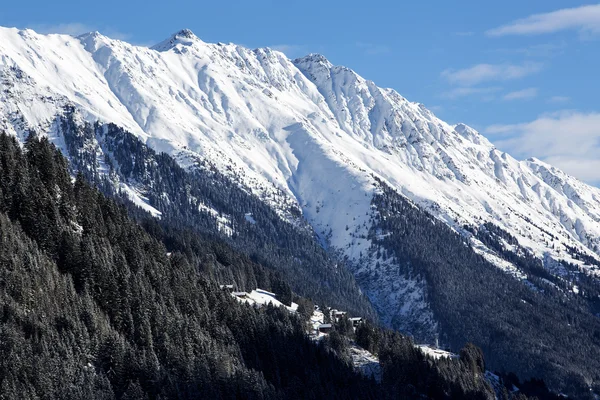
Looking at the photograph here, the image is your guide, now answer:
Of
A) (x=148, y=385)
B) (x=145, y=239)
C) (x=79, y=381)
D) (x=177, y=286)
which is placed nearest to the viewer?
(x=79, y=381)

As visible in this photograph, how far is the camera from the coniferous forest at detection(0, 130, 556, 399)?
123312mm

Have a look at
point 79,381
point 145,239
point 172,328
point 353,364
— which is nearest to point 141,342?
point 172,328

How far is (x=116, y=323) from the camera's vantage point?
469 feet

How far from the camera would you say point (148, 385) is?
131375 millimetres

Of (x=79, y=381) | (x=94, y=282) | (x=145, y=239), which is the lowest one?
(x=79, y=381)

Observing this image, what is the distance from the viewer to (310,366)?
175 metres

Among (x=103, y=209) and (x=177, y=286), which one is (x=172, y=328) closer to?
(x=177, y=286)

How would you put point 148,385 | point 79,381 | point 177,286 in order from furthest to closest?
point 177,286, point 148,385, point 79,381

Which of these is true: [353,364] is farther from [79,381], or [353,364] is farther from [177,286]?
[79,381]

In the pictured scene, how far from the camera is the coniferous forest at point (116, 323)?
12331 centimetres

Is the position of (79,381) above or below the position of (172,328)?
below

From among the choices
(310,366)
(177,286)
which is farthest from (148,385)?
(310,366)

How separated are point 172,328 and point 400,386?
6276 cm

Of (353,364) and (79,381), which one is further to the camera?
(353,364)
